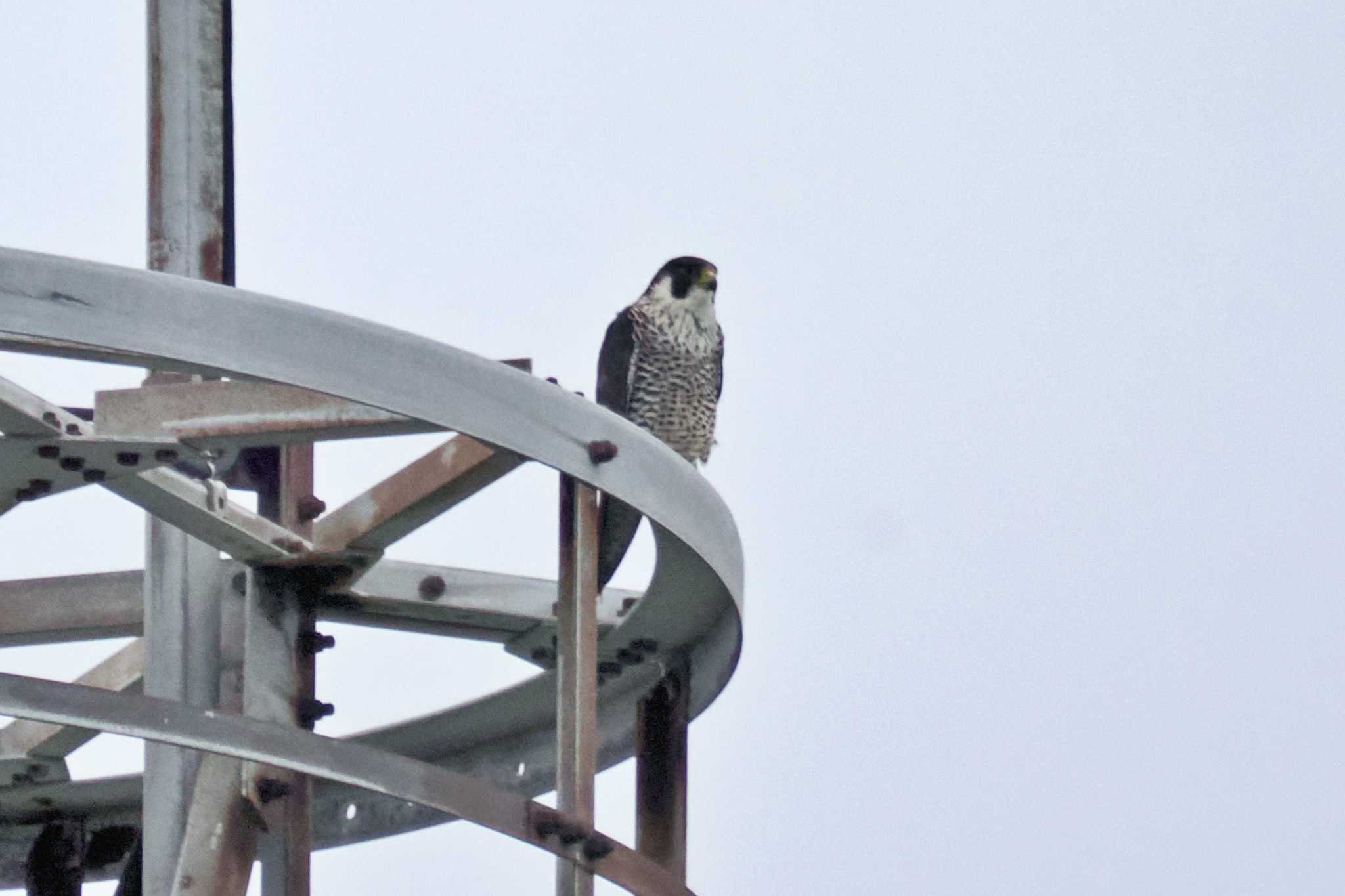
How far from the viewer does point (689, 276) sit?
8039 millimetres

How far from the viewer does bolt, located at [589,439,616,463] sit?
449 centimetres

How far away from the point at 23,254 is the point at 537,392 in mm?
955

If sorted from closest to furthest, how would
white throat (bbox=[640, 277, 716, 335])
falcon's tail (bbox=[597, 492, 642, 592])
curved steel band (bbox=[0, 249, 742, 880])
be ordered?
curved steel band (bbox=[0, 249, 742, 880]) < falcon's tail (bbox=[597, 492, 642, 592]) < white throat (bbox=[640, 277, 716, 335])

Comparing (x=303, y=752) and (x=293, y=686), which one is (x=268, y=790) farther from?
(x=303, y=752)

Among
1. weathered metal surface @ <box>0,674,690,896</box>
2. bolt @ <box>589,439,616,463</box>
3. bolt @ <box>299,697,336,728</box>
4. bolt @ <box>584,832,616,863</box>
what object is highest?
bolt @ <box>589,439,616,463</box>

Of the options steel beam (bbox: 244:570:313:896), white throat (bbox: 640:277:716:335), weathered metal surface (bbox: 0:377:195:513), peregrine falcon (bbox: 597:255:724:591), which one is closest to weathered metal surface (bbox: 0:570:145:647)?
steel beam (bbox: 244:570:313:896)

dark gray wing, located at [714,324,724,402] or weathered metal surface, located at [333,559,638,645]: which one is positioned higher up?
dark gray wing, located at [714,324,724,402]

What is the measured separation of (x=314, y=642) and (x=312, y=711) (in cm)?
17

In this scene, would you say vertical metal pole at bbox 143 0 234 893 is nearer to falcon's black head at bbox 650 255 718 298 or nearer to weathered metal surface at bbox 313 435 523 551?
weathered metal surface at bbox 313 435 523 551

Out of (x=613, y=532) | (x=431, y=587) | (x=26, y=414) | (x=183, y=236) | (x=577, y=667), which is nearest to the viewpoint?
(x=26, y=414)

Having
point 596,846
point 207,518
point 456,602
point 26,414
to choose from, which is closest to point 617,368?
point 456,602

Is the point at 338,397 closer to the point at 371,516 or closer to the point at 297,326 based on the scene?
the point at 297,326

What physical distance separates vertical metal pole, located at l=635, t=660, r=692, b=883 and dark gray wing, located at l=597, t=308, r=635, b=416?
243 cm

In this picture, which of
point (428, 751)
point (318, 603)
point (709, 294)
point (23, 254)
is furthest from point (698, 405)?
point (23, 254)
